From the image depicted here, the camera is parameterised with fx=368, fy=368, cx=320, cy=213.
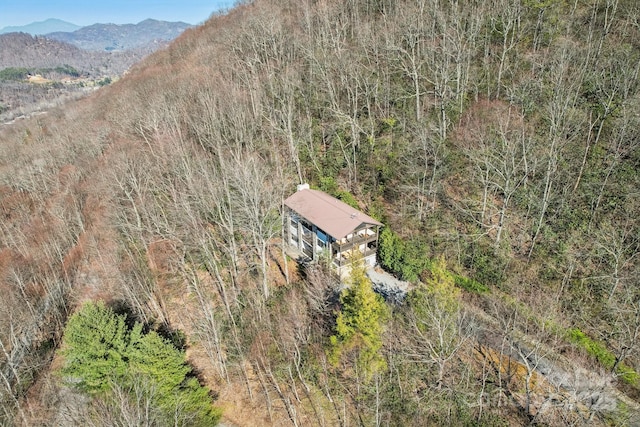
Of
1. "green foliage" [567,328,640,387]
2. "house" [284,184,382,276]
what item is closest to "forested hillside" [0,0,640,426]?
"green foliage" [567,328,640,387]

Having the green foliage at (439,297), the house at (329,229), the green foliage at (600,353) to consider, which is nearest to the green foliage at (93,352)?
the house at (329,229)

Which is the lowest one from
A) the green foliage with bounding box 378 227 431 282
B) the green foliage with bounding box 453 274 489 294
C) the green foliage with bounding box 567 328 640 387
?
the green foliage with bounding box 567 328 640 387

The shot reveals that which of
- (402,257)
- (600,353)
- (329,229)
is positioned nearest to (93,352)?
(329,229)

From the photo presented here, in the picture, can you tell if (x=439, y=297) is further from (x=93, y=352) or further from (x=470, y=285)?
(x=93, y=352)

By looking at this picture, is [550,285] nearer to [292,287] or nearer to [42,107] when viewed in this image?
[292,287]

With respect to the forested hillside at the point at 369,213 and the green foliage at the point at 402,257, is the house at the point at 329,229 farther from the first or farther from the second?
the forested hillside at the point at 369,213

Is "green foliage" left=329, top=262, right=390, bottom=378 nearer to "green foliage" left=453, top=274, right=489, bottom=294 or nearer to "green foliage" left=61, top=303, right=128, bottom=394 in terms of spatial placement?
"green foliage" left=453, top=274, right=489, bottom=294
